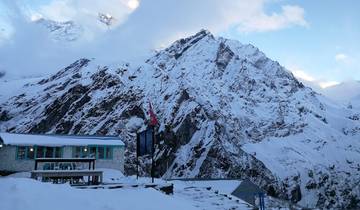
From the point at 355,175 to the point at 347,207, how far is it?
651 inches

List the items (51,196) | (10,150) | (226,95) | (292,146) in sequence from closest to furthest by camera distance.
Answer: (51,196)
(10,150)
(292,146)
(226,95)

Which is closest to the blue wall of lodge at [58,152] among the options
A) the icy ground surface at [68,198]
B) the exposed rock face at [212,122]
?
the icy ground surface at [68,198]

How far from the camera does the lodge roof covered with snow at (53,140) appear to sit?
3741 centimetres

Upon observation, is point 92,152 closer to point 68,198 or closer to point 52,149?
point 52,149

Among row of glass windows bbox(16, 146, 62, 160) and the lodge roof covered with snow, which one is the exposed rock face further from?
row of glass windows bbox(16, 146, 62, 160)

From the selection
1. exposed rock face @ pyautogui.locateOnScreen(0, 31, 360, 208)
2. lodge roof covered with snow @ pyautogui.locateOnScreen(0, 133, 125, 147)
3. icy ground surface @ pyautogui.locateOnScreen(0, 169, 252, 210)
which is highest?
exposed rock face @ pyautogui.locateOnScreen(0, 31, 360, 208)

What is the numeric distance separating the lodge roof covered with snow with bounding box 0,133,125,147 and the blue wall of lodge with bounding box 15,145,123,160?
372 mm

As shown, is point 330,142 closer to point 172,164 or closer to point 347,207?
point 347,207

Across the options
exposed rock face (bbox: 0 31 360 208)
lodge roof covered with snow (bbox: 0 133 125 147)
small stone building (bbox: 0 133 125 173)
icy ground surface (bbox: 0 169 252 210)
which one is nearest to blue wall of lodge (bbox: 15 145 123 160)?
small stone building (bbox: 0 133 125 173)

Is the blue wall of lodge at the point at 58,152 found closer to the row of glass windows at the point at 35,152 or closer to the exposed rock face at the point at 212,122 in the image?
the row of glass windows at the point at 35,152

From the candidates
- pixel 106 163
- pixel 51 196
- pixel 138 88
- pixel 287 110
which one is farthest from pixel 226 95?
pixel 51 196

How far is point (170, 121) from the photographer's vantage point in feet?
358

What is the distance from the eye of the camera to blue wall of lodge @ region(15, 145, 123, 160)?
37.2 meters

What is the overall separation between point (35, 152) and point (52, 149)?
1616 millimetres
